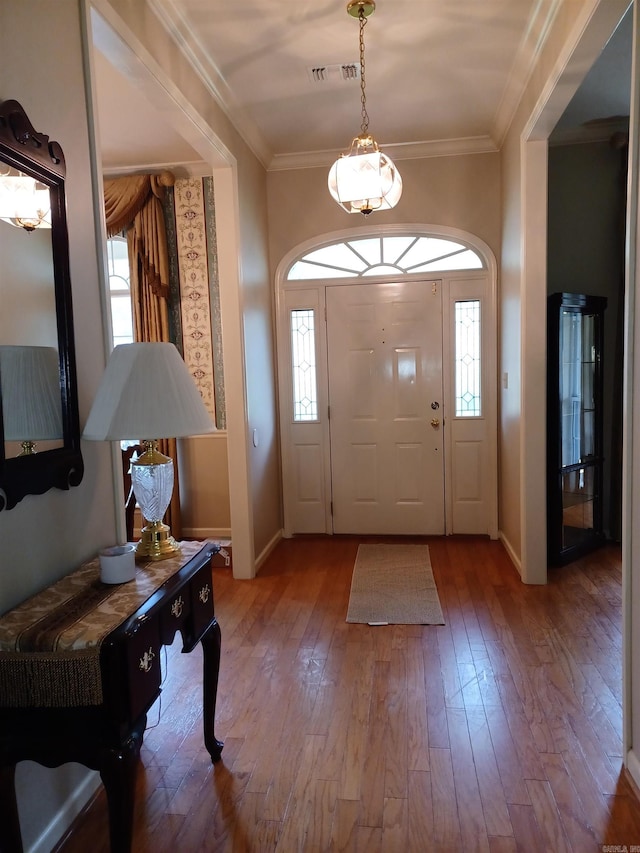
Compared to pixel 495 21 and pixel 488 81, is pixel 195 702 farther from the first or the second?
pixel 488 81

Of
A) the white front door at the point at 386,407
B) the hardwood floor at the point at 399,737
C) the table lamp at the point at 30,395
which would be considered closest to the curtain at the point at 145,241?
the white front door at the point at 386,407

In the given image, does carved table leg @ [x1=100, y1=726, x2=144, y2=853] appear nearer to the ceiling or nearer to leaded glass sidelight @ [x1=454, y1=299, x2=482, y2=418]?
the ceiling

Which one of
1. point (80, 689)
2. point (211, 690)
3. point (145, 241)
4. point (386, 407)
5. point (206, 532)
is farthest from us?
point (206, 532)

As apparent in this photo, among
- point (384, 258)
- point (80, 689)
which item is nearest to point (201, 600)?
point (80, 689)

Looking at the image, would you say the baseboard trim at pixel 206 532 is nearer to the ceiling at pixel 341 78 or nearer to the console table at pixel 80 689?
the ceiling at pixel 341 78

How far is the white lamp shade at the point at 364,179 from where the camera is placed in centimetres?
270

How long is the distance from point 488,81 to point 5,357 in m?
3.29

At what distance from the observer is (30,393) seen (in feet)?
5.48

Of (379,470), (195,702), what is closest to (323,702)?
(195,702)

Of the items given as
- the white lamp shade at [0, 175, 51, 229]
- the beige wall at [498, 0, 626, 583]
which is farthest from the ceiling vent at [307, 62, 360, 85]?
the white lamp shade at [0, 175, 51, 229]

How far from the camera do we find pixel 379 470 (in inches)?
191

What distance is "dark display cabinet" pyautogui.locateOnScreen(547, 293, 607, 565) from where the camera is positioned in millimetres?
3852

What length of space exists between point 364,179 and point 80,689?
240cm

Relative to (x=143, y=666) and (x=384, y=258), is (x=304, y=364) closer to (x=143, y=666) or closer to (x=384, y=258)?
(x=384, y=258)
